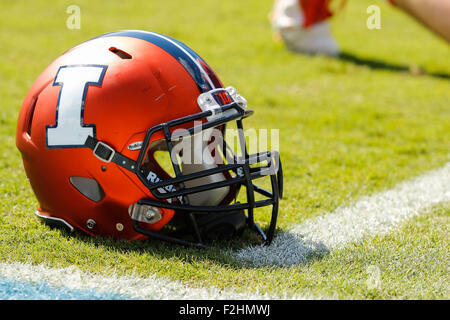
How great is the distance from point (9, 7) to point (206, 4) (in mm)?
2903

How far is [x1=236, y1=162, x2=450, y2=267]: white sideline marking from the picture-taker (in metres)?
2.32

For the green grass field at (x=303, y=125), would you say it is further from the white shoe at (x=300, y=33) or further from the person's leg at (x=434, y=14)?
the person's leg at (x=434, y=14)

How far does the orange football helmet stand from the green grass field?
0.15m

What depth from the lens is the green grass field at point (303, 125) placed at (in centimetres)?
215

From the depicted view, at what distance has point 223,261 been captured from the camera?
7.30ft

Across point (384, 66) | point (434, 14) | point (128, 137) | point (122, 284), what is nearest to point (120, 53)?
point (128, 137)

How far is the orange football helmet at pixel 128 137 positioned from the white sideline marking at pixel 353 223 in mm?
117

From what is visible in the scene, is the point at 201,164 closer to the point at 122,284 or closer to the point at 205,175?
the point at 205,175

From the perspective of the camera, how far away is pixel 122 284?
2.02 metres

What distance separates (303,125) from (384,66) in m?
2.28

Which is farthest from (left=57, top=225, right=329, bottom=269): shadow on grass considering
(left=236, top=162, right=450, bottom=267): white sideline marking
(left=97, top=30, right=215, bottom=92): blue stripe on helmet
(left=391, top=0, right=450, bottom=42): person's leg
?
(left=391, top=0, right=450, bottom=42): person's leg

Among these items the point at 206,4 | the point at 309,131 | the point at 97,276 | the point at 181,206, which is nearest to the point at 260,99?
the point at 309,131

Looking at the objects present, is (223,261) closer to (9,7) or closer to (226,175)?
(226,175)

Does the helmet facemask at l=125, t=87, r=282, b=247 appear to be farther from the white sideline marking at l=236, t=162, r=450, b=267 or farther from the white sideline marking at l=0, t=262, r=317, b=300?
Answer: the white sideline marking at l=0, t=262, r=317, b=300
